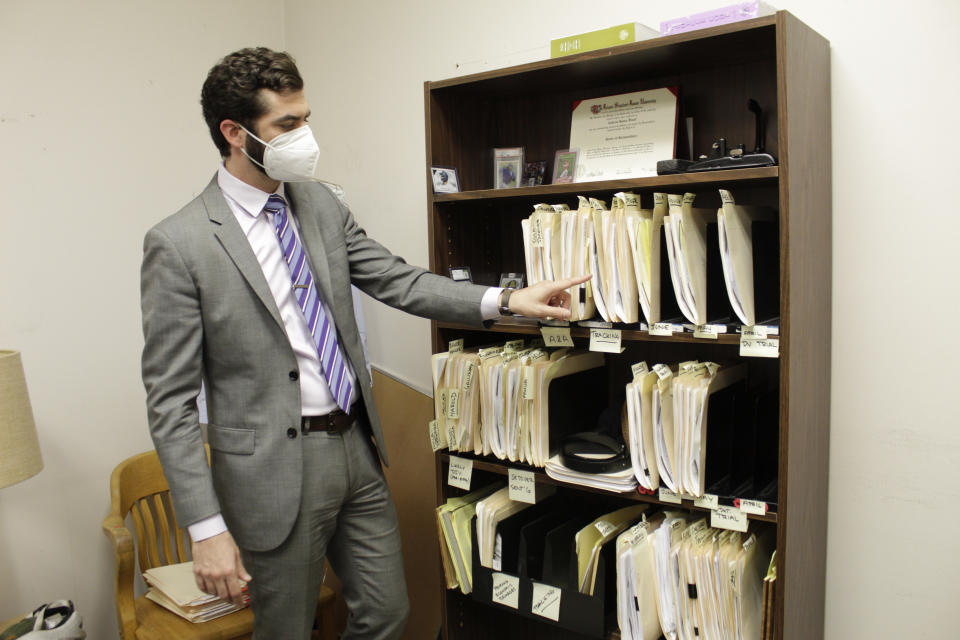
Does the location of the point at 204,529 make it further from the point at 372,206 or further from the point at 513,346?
the point at 372,206

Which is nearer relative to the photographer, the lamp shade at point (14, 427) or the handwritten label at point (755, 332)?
the handwritten label at point (755, 332)

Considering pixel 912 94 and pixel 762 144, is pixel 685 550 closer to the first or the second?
pixel 762 144

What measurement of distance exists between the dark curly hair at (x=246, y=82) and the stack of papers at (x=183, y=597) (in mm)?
1315

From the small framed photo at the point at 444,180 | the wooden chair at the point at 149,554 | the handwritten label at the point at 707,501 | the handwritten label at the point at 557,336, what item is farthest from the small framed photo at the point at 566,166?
the wooden chair at the point at 149,554

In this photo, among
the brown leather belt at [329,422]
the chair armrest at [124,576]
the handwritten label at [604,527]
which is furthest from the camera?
the chair armrest at [124,576]

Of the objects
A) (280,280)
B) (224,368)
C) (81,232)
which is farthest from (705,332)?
(81,232)

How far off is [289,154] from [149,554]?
1541 mm

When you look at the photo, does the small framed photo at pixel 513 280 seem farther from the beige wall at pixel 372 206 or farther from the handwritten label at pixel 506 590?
the handwritten label at pixel 506 590

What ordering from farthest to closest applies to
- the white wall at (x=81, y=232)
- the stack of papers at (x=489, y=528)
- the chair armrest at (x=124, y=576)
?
the white wall at (x=81, y=232), the chair armrest at (x=124, y=576), the stack of papers at (x=489, y=528)

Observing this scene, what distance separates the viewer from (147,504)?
2436 mm

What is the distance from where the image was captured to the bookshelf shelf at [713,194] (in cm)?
152

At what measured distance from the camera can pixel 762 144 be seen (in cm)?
176

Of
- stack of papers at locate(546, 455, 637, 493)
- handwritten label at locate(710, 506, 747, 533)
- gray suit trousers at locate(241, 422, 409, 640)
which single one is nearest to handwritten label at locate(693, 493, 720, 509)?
handwritten label at locate(710, 506, 747, 533)

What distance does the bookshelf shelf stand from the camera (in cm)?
152
